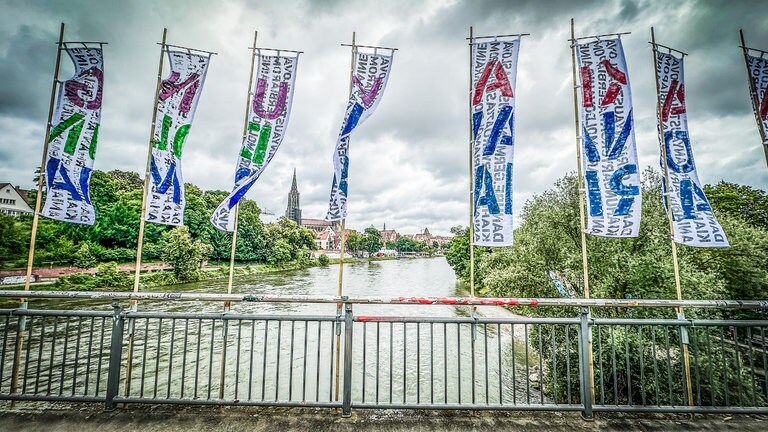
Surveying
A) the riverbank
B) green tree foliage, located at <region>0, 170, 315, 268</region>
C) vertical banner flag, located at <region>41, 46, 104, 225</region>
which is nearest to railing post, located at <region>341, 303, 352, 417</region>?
vertical banner flag, located at <region>41, 46, 104, 225</region>

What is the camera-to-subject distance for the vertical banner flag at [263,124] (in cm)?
593

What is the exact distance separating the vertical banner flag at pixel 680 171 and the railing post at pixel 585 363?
343 centimetres

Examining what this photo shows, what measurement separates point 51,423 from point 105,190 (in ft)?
153

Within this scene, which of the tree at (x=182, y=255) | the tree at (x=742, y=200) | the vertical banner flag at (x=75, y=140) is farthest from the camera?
the tree at (x=182, y=255)

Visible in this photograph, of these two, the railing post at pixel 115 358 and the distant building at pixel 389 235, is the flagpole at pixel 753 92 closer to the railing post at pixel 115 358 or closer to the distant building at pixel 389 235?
the railing post at pixel 115 358

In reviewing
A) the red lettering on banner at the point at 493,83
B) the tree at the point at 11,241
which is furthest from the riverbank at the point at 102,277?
the red lettering on banner at the point at 493,83

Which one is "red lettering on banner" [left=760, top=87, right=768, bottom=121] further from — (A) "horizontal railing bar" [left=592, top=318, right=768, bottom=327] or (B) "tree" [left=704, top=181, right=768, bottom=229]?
(B) "tree" [left=704, top=181, right=768, bottom=229]

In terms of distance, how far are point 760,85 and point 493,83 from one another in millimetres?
5148

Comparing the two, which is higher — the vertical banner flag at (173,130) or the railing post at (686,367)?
the vertical banner flag at (173,130)

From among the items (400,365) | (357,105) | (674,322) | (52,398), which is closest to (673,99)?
(674,322)

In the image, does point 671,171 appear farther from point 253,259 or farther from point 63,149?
point 253,259

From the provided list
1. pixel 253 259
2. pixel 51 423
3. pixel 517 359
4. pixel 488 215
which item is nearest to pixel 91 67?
pixel 51 423

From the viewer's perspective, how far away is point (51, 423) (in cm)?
348

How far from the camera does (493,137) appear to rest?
20.2 feet
